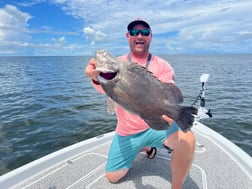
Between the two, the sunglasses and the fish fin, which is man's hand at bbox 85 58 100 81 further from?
the sunglasses

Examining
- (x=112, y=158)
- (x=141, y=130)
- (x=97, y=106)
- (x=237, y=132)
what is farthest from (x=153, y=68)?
(x=97, y=106)

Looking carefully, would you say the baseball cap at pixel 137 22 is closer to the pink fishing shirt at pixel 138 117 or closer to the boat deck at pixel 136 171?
the pink fishing shirt at pixel 138 117

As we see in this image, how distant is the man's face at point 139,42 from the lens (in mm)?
3384

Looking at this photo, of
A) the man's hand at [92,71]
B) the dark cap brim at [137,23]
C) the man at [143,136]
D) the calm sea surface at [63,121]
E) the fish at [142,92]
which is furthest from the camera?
the calm sea surface at [63,121]

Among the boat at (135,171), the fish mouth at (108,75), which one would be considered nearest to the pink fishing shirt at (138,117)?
the boat at (135,171)

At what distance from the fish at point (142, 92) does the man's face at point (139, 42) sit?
1077mm

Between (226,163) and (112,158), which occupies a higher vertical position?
(112,158)

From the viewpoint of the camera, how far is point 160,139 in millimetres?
3482

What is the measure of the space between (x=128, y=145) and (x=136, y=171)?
654 mm

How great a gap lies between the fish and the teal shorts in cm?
108

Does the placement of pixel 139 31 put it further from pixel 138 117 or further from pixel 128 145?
pixel 128 145

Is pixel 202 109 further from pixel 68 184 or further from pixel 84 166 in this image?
pixel 68 184

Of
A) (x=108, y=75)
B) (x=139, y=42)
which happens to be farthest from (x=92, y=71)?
(x=139, y=42)

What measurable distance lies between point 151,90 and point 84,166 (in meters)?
2.47
